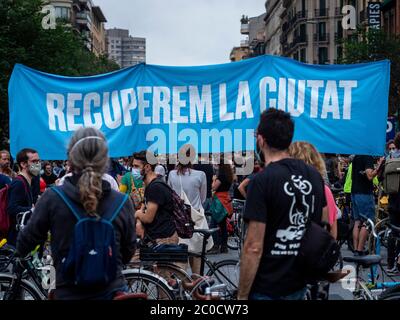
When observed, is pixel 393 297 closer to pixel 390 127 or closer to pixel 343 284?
pixel 343 284

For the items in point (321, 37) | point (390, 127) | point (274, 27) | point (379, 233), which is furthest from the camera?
point (274, 27)

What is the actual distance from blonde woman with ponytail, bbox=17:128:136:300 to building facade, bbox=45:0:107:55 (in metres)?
89.8

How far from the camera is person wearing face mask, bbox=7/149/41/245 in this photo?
943cm

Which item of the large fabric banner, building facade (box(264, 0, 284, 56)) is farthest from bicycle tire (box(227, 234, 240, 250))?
building facade (box(264, 0, 284, 56))

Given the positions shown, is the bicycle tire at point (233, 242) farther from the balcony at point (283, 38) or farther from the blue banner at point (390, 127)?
the balcony at point (283, 38)

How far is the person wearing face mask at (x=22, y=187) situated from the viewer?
30.9 feet

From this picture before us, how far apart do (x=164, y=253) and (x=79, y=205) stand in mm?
2946

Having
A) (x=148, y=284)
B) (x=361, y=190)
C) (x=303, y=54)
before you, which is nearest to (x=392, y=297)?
(x=148, y=284)

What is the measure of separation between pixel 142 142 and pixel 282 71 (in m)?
1.52

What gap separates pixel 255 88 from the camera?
895 centimetres

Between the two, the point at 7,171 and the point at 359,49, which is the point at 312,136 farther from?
the point at 359,49

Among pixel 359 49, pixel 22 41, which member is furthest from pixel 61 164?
pixel 359 49

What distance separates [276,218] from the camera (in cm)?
497

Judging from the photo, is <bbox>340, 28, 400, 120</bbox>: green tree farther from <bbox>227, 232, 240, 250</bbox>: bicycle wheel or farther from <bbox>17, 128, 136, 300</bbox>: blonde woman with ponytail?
<bbox>17, 128, 136, 300</bbox>: blonde woman with ponytail
